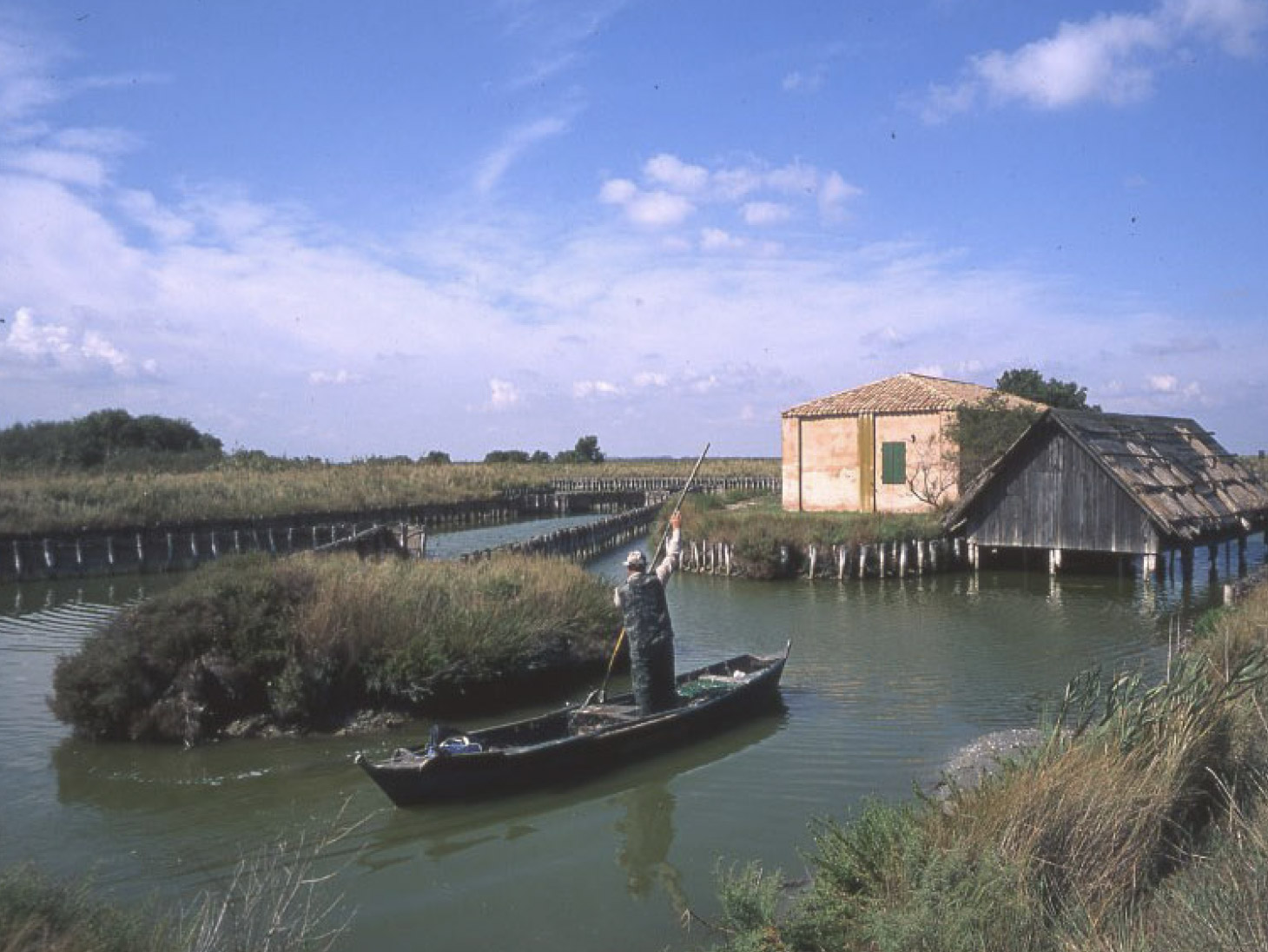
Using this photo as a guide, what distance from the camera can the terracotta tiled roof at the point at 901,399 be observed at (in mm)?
33781

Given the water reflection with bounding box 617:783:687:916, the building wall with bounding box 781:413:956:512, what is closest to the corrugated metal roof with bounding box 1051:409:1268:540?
the building wall with bounding box 781:413:956:512

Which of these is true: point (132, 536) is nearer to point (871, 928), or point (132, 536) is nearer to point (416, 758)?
point (416, 758)

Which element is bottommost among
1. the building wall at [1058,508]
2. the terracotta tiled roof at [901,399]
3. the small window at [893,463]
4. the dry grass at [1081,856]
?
the dry grass at [1081,856]

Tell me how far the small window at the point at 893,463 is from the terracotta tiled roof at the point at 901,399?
46.0 inches

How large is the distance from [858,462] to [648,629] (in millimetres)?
24480

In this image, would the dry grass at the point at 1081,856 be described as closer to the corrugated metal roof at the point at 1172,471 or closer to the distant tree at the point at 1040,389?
the corrugated metal roof at the point at 1172,471

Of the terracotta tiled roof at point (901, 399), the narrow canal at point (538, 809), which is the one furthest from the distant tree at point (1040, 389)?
the narrow canal at point (538, 809)

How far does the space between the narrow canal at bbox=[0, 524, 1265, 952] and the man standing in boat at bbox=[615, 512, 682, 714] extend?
876mm

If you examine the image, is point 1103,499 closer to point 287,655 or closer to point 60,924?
point 287,655

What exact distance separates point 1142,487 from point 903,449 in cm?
945

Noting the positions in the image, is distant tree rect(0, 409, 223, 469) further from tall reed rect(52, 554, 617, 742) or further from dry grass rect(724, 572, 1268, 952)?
dry grass rect(724, 572, 1268, 952)

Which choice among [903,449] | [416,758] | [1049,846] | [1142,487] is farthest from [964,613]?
[1049,846]

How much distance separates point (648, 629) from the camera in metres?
12.3

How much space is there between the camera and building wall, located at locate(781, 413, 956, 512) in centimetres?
3356
